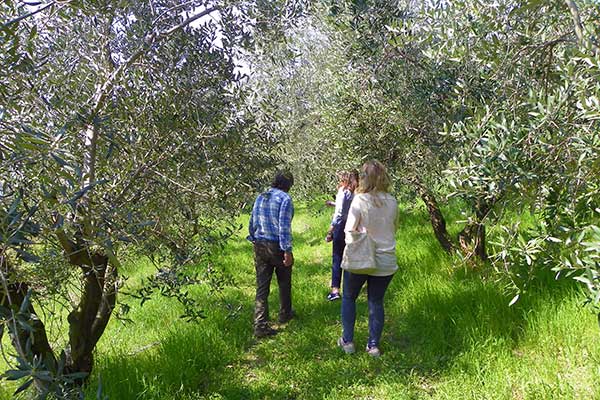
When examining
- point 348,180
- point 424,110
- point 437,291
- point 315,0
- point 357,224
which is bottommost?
point 437,291

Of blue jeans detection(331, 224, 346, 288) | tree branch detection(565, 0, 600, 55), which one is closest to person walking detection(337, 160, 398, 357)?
blue jeans detection(331, 224, 346, 288)

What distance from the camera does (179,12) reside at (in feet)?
11.1

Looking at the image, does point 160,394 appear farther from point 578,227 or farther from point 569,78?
point 569,78

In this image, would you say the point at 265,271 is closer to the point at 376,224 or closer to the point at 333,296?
the point at 333,296

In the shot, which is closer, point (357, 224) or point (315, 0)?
point (315, 0)

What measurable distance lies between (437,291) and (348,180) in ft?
6.12

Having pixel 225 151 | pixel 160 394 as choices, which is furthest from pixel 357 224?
pixel 160 394

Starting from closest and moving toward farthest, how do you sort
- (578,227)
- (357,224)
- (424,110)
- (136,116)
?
(578,227), (136,116), (357,224), (424,110)

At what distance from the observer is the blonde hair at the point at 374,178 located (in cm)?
425

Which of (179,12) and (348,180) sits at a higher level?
(179,12)

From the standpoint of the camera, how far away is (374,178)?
4.25 meters

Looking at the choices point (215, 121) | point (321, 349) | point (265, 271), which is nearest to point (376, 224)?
point (321, 349)

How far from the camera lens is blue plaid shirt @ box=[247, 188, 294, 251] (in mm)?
5094

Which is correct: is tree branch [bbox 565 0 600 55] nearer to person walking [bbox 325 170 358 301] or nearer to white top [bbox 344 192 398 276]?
white top [bbox 344 192 398 276]
